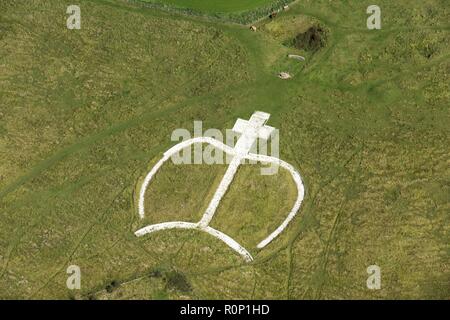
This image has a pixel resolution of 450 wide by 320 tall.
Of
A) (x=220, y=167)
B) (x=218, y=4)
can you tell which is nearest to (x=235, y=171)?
(x=220, y=167)

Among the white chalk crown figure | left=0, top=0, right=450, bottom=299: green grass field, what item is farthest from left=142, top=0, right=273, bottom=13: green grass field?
the white chalk crown figure

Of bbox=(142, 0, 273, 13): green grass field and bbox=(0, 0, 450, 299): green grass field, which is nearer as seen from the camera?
bbox=(0, 0, 450, 299): green grass field

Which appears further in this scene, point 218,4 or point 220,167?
point 218,4

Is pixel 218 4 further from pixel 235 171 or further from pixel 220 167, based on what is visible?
pixel 235 171

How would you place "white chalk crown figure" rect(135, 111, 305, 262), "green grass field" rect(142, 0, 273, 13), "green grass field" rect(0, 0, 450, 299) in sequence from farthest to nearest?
"green grass field" rect(142, 0, 273, 13), "white chalk crown figure" rect(135, 111, 305, 262), "green grass field" rect(0, 0, 450, 299)

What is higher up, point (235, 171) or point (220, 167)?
point (220, 167)

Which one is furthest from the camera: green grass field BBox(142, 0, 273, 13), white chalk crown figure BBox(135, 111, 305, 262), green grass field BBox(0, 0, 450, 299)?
green grass field BBox(142, 0, 273, 13)

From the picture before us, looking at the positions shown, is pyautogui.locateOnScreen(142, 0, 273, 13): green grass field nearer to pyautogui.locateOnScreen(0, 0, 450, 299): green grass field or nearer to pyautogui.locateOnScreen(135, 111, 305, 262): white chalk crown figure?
pyautogui.locateOnScreen(0, 0, 450, 299): green grass field

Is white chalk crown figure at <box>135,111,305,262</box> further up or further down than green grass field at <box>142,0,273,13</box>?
further down
